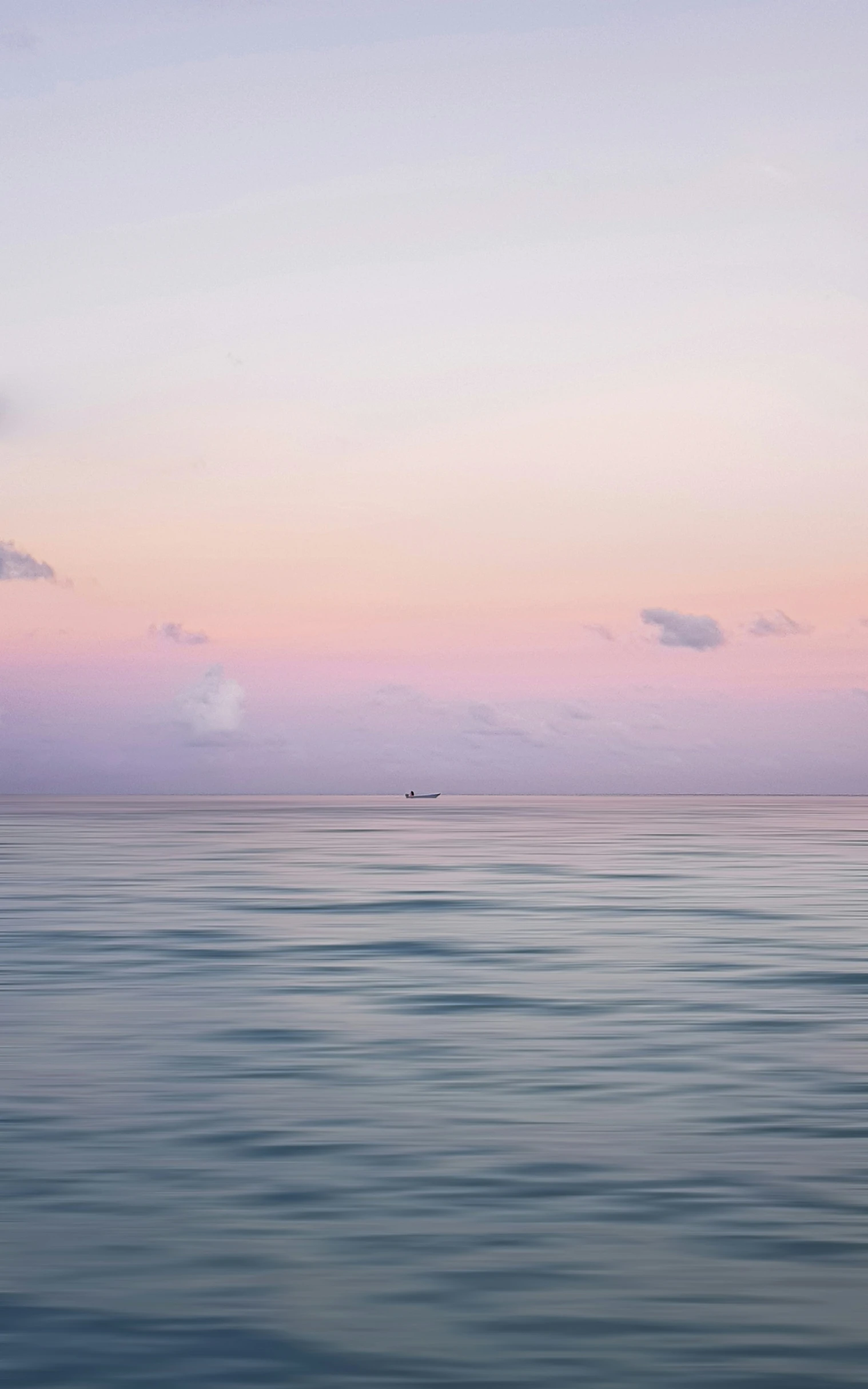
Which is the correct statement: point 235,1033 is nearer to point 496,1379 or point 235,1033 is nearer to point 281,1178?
point 281,1178

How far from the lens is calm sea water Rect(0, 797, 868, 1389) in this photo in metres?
10.3

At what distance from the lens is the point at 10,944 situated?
37125mm

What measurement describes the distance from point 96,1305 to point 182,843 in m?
102

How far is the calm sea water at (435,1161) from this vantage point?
10273 millimetres

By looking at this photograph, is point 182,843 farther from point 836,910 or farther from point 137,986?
point 137,986

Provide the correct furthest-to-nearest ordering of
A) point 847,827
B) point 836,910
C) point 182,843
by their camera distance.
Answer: point 847,827, point 182,843, point 836,910

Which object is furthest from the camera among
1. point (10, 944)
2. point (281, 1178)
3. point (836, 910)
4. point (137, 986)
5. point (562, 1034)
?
point (836, 910)

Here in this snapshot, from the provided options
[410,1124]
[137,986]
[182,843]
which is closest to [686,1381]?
[410,1124]

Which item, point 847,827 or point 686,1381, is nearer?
point 686,1381

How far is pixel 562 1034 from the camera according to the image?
23.2 metres

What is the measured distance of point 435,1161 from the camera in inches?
603

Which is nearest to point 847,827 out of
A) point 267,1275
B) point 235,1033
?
point 235,1033

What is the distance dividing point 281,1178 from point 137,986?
50.6 ft

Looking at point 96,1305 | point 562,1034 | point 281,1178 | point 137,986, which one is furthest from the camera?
point 137,986
